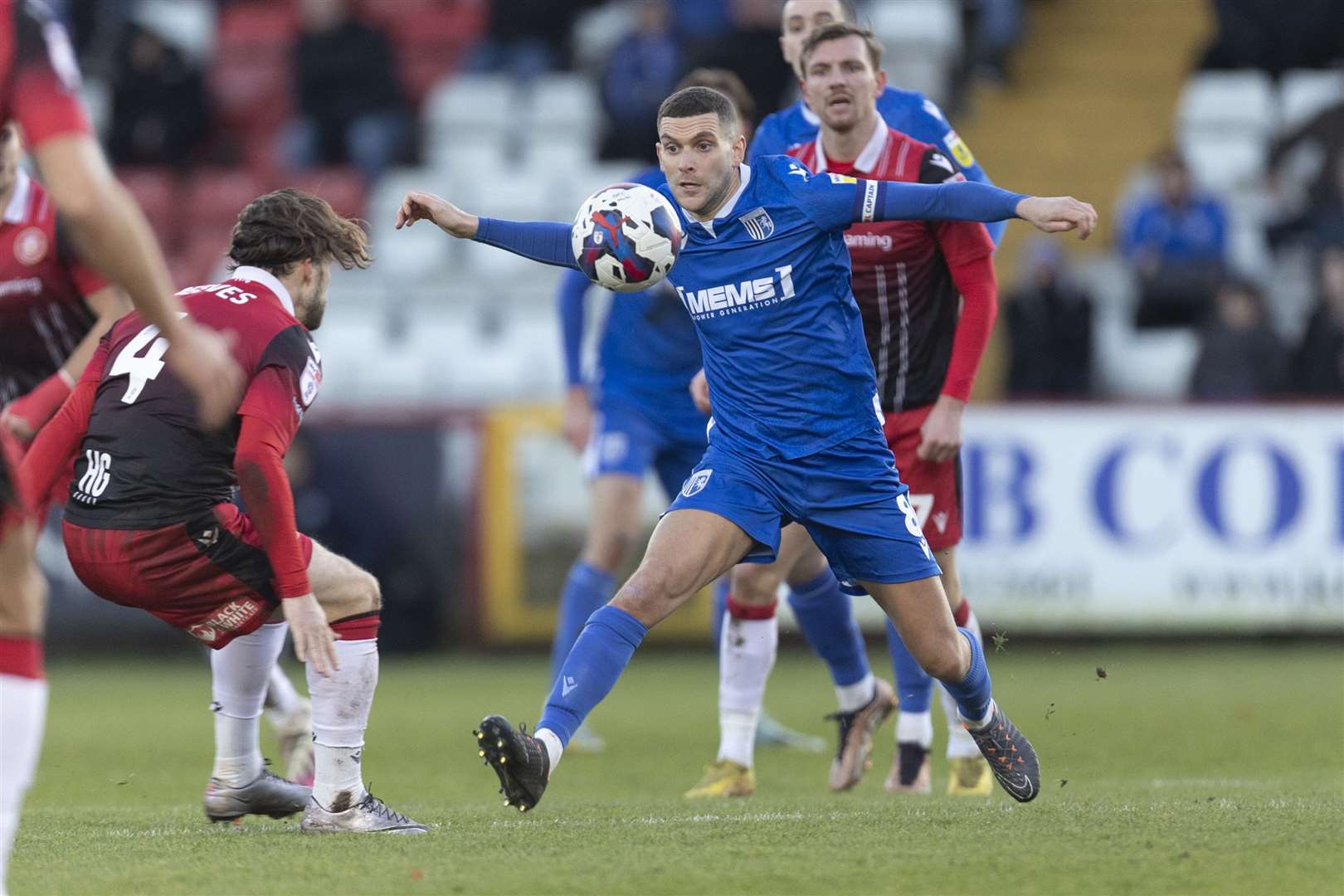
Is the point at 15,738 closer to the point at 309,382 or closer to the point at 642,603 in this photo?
the point at 309,382

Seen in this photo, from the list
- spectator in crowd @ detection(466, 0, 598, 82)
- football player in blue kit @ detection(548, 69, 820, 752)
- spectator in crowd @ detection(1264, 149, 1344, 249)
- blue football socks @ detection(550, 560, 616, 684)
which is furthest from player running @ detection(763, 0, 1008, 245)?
spectator in crowd @ detection(466, 0, 598, 82)

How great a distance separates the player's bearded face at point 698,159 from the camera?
572 cm

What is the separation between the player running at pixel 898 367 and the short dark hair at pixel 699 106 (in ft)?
3.21

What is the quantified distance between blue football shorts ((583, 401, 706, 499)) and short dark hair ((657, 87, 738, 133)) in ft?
9.91

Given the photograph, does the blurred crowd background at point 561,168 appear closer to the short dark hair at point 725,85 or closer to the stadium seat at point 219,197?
the stadium seat at point 219,197

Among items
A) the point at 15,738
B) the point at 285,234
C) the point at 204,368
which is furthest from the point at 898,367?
the point at 15,738

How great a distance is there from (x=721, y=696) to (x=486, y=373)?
791 centimetres

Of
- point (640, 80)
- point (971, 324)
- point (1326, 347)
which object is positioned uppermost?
point (640, 80)

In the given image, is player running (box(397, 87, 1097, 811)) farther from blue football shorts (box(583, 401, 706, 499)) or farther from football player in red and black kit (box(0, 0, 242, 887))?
blue football shorts (box(583, 401, 706, 499))

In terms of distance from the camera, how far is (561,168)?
54.5 ft

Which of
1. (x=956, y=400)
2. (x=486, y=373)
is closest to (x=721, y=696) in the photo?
(x=956, y=400)

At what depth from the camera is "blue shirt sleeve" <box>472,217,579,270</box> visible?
5.86 meters

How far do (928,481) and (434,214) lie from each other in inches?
87.0

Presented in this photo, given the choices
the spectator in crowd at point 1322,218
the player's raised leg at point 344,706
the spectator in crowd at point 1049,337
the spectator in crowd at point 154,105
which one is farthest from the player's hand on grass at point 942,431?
the spectator in crowd at point 154,105
